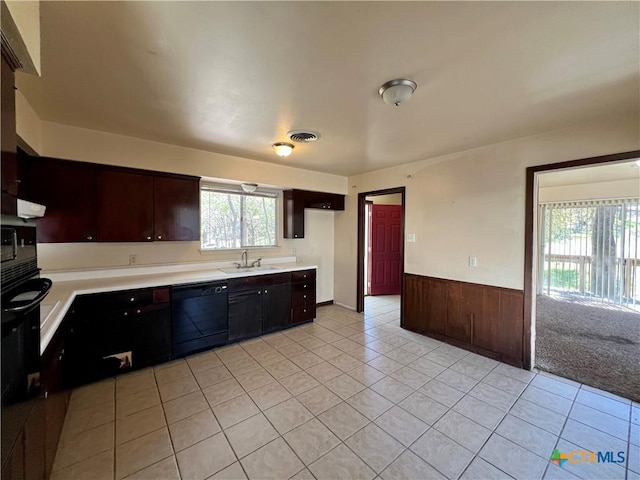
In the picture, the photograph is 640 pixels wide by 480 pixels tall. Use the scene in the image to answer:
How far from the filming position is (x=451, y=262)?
3.47m

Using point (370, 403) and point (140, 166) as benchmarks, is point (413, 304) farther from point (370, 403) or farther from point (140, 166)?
point (140, 166)

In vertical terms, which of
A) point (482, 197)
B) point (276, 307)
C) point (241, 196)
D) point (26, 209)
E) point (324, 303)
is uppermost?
point (241, 196)

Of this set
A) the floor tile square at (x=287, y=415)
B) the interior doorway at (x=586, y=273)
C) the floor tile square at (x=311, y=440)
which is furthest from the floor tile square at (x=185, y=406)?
the interior doorway at (x=586, y=273)

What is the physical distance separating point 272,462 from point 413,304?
2.80 meters

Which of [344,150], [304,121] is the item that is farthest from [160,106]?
[344,150]

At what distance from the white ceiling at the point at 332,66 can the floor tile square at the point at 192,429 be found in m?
2.46

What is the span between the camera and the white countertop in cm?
190

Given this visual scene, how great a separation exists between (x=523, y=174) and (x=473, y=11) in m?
2.24

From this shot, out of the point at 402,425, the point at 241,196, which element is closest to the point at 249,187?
the point at 241,196

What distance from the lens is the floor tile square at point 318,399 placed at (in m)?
2.20

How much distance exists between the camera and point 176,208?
317 cm

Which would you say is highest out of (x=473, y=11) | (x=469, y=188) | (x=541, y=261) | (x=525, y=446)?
(x=473, y=11)

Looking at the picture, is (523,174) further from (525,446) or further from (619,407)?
(525,446)

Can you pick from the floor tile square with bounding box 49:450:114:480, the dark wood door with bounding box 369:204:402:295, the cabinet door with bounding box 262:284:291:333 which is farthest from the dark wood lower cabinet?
the floor tile square with bounding box 49:450:114:480
